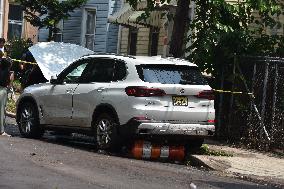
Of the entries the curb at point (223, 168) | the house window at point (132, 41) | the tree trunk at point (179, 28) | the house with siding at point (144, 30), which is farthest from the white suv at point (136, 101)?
the house window at point (132, 41)

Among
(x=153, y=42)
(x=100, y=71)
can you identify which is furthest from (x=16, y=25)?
(x=100, y=71)

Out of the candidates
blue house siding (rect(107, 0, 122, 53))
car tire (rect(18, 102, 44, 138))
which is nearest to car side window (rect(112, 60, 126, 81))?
car tire (rect(18, 102, 44, 138))

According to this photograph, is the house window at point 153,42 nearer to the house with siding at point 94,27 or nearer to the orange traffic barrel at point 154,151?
the house with siding at point 94,27

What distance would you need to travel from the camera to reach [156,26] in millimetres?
25734

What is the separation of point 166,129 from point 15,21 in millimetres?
29155

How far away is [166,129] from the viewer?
1187 cm

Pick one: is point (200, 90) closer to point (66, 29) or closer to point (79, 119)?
point (79, 119)

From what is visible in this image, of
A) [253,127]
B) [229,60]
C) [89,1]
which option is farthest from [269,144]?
[89,1]

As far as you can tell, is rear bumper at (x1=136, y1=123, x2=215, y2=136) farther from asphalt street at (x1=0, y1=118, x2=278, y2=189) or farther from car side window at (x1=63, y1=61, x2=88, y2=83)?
car side window at (x1=63, y1=61, x2=88, y2=83)

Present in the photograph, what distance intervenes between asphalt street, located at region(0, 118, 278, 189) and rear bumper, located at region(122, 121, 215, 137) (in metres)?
0.52

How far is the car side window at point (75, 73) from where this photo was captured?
13486 millimetres

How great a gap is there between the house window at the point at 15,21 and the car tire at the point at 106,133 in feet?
91.2

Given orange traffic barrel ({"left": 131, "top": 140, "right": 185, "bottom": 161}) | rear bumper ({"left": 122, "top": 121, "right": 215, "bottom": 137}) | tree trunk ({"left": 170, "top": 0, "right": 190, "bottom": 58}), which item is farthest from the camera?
tree trunk ({"left": 170, "top": 0, "right": 190, "bottom": 58})

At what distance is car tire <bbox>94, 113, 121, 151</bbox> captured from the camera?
39.5 feet
